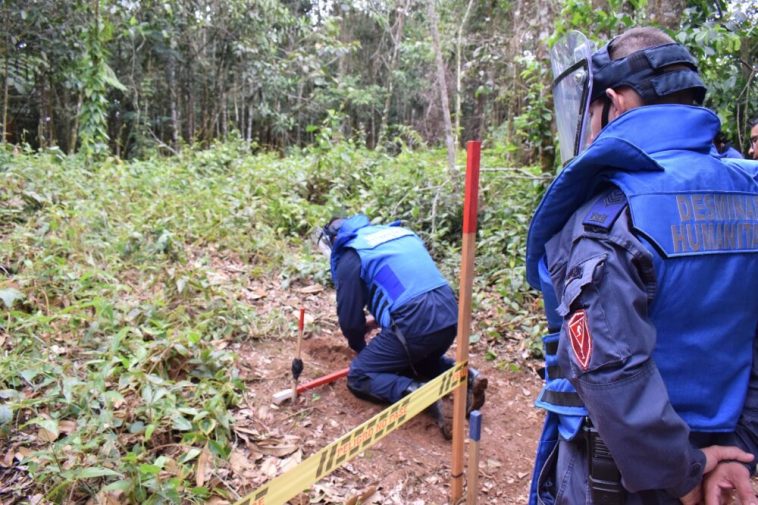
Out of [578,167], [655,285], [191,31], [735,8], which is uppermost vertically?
[191,31]

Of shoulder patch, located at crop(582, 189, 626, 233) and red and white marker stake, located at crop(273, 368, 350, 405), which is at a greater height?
shoulder patch, located at crop(582, 189, 626, 233)

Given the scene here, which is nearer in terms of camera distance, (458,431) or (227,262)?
(458,431)

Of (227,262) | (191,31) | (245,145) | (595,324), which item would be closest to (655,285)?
(595,324)

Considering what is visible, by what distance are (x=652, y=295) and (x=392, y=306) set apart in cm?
252

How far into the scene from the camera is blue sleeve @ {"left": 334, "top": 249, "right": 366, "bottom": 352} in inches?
151

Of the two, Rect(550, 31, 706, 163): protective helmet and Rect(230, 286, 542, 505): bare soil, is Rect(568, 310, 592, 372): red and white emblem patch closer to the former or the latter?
Rect(550, 31, 706, 163): protective helmet

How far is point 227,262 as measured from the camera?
6.23 metres

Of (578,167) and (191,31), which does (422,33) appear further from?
(578,167)

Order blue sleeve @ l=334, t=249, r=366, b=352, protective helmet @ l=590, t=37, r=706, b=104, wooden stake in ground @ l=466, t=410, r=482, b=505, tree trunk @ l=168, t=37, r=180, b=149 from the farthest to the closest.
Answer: tree trunk @ l=168, t=37, r=180, b=149
blue sleeve @ l=334, t=249, r=366, b=352
wooden stake in ground @ l=466, t=410, r=482, b=505
protective helmet @ l=590, t=37, r=706, b=104

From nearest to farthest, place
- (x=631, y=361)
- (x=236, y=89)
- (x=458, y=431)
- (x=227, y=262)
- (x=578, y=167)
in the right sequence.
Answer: (x=631, y=361) < (x=578, y=167) < (x=458, y=431) < (x=227, y=262) < (x=236, y=89)

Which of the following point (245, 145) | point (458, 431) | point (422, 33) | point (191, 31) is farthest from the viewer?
point (422, 33)

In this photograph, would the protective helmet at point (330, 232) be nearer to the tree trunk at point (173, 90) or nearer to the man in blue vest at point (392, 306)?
the man in blue vest at point (392, 306)

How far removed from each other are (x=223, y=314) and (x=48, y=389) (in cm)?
162

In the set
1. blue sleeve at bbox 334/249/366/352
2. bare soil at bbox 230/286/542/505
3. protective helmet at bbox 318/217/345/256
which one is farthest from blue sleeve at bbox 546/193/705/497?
protective helmet at bbox 318/217/345/256
